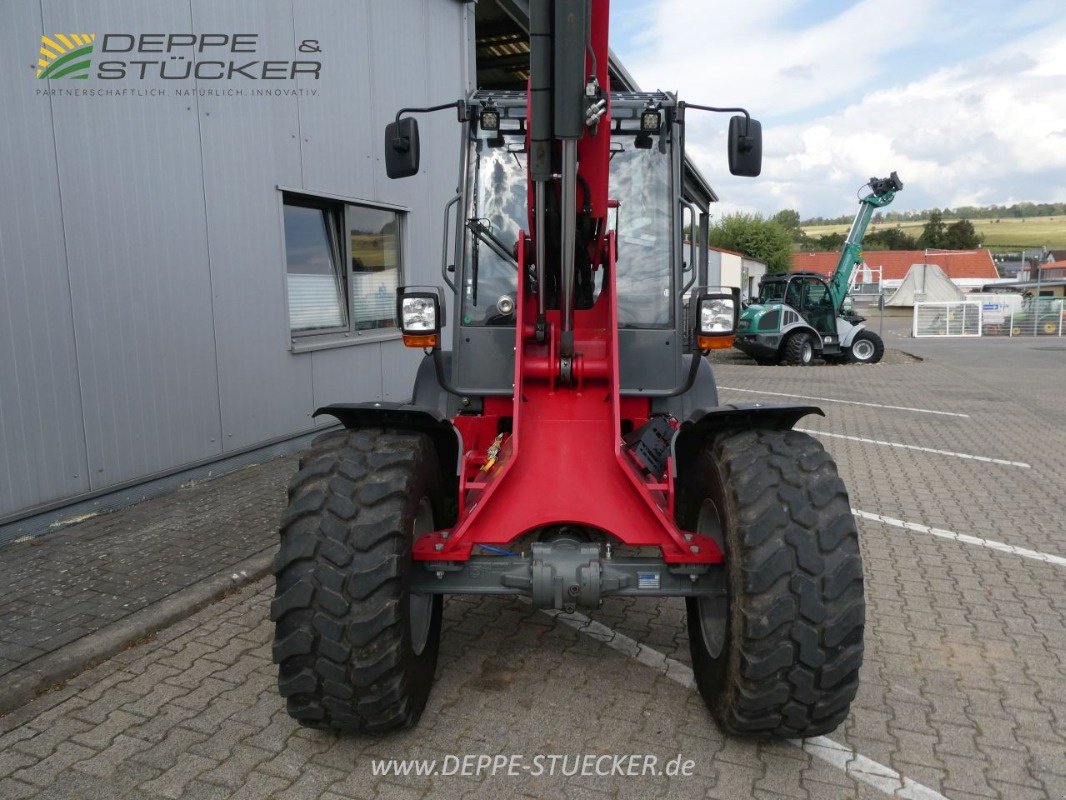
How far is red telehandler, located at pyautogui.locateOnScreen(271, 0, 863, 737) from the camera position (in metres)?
2.74

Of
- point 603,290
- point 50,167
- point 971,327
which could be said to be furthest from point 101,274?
point 971,327

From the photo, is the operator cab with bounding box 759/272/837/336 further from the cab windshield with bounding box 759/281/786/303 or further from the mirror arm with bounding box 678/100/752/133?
the mirror arm with bounding box 678/100/752/133

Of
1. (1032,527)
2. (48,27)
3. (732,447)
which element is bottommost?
(1032,527)

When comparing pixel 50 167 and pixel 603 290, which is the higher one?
pixel 50 167

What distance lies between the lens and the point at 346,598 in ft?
9.09

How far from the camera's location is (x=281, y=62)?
7188 mm

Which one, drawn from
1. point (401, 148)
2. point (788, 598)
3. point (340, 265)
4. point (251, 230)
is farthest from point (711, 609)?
point (340, 265)

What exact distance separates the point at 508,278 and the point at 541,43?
1884 mm

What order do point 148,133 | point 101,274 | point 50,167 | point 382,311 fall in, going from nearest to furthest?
point 50,167, point 101,274, point 148,133, point 382,311

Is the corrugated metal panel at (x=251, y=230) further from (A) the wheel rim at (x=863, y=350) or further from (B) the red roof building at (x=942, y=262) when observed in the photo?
(B) the red roof building at (x=942, y=262)

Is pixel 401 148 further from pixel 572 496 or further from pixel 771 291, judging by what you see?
pixel 771 291

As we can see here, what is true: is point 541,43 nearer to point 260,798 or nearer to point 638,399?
point 638,399

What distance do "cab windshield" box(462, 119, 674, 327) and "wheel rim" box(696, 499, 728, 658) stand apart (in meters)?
1.28

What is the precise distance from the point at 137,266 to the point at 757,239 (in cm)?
5586
